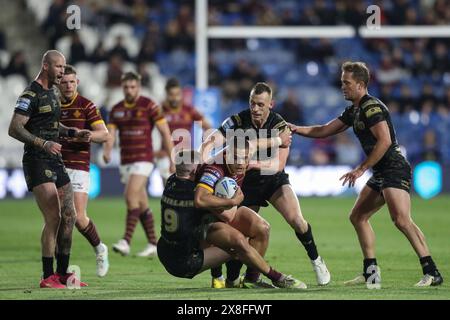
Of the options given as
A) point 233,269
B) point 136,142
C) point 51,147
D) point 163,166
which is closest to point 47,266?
point 51,147

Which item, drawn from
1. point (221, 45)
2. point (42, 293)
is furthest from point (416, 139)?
point (42, 293)

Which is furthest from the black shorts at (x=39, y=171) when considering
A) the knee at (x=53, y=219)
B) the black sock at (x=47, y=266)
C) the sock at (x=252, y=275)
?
the sock at (x=252, y=275)

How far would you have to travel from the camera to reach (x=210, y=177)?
33.4ft

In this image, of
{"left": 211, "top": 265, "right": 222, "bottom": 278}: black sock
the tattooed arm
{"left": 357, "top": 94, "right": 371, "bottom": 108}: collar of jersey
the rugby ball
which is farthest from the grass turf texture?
{"left": 357, "top": 94, "right": 371, "bottom": 108}: collar of jersey

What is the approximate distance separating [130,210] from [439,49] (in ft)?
47.9

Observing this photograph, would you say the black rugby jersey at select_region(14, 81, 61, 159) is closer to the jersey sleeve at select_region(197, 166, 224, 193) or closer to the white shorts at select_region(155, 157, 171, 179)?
the jersey sleeve at select_region(197, 166, 224, 193)

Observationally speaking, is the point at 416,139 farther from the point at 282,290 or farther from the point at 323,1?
the point at 282,290

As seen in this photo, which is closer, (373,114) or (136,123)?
(373,114)

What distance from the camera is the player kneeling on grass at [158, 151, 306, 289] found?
10.1m

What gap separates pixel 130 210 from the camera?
15141mm

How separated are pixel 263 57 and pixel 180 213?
59.5 ft

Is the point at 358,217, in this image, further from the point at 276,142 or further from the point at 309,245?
the point at 276,142

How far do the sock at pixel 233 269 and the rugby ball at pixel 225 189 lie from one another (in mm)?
937

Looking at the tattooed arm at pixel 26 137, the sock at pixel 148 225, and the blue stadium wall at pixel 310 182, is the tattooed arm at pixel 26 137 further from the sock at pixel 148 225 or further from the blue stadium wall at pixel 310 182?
the blue stadium wall at pixel 310 182
